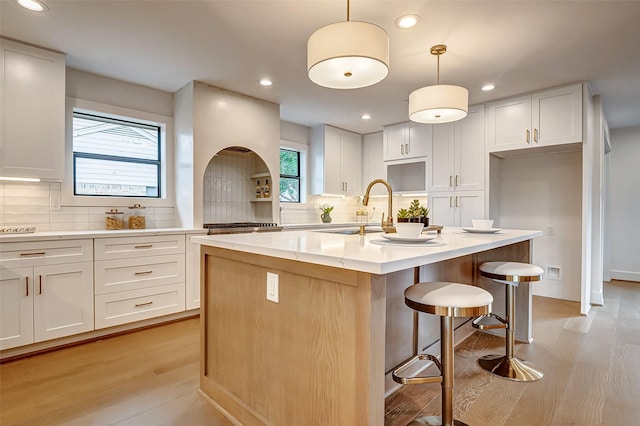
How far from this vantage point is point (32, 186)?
3.11m

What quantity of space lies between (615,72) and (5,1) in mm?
5332

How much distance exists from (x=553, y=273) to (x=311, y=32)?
4322mm

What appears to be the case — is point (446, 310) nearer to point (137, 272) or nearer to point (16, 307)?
point (137, 272)

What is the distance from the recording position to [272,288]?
154cm

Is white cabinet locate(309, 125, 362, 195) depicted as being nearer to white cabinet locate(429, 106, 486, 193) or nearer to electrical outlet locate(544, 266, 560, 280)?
white cabinet locate(429, 106, 486, 193)

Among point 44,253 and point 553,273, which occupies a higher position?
point 44,253

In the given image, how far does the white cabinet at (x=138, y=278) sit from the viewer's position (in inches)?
117

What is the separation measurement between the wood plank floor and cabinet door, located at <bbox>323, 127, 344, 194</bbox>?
3.29 meters

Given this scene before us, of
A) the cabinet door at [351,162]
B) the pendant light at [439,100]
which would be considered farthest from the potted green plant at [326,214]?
the pendant light at [439,100]

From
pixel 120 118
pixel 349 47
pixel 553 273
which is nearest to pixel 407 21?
pixel 349 47

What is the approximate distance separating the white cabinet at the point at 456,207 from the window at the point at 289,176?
2.18 meters

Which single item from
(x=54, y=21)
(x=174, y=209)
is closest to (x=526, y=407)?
(x=174, y=209)

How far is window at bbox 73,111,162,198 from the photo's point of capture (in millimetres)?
3488

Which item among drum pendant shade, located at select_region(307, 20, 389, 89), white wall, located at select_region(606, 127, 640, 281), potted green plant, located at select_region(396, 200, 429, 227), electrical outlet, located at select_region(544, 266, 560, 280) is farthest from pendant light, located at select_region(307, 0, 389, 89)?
white wall, located at select_region(606, 127, 640, 281)
